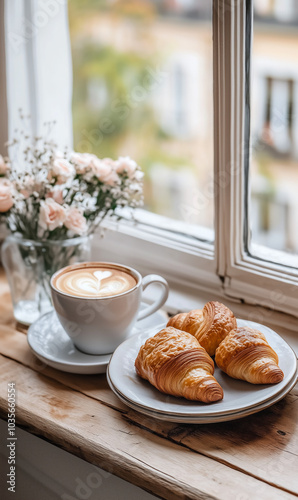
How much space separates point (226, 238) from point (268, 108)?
19.1 feet

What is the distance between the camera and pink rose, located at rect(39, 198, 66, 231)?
957 millimetres

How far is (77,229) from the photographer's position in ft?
3.21

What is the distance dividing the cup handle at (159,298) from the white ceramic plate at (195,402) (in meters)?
0.11

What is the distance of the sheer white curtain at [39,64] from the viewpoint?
48.3 inches

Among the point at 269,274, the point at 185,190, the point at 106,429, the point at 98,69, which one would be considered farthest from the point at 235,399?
the point at 185,190

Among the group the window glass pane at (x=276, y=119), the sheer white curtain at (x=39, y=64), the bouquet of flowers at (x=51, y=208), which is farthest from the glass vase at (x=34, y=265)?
the window glass pane at (x=276, y=119)

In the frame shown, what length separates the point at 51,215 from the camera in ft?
3.16

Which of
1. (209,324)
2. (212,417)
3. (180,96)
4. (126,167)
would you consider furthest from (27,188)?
(180,96)

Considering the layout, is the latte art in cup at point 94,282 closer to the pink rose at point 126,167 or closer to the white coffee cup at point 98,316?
the white coffee cup at point 98,316

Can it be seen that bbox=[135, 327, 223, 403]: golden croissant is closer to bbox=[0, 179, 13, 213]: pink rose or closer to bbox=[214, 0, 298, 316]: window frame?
bbox=[214, 0, 298, 316]: window frame

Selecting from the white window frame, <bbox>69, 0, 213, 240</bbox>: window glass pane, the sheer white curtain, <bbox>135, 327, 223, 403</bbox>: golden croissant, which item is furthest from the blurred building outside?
<bbox>135, 327, 223, 403</bbox>: golden croissant

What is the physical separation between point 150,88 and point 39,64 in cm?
324

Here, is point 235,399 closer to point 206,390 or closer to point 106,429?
point 206,390

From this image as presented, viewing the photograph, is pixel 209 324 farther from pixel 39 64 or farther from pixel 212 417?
pixel 39 64
